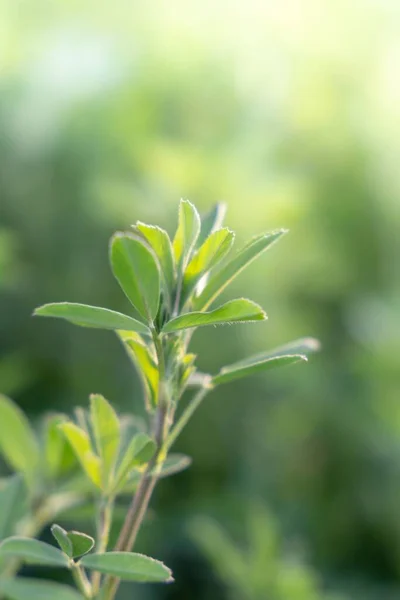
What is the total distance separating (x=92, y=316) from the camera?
0.26 meters

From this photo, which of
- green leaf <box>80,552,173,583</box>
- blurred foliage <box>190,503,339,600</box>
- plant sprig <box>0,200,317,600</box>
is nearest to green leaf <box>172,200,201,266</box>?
plant sprig <box>0,200,317,600</box>

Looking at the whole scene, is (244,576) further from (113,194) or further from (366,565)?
(113,194)

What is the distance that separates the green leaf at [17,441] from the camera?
39 cm

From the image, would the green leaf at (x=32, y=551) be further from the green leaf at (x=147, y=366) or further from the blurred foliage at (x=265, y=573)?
the blurred foliage at (x=265, y=573)

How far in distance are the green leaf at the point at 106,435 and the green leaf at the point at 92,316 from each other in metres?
0.05

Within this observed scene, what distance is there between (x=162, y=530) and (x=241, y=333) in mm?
255

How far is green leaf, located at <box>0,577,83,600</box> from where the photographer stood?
320 mm

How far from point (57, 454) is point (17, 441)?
0.07 feet

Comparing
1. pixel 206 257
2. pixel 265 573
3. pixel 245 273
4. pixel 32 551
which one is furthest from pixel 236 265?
pixel 245 273

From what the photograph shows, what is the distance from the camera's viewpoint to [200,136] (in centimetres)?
117

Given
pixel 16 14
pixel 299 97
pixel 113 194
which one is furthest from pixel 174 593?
pixel 16 14

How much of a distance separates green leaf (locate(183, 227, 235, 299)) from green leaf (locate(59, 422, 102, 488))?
0.07 metres

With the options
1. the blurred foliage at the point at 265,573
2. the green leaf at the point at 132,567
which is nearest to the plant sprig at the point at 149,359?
the green leaf at the point at 132,567

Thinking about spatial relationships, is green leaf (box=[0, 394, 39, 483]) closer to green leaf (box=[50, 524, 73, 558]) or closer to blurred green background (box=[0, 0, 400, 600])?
green leaf (box=[50, 524, 73, 558])
